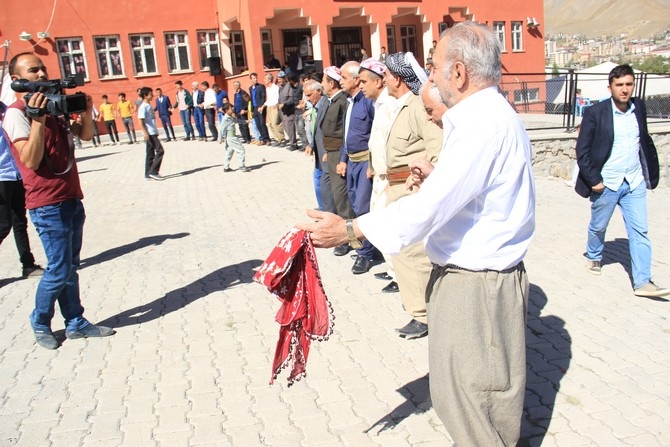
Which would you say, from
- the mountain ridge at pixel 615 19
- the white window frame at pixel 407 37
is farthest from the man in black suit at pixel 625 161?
the mountain ridge at pixel 615 19

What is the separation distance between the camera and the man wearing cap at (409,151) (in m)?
4.71

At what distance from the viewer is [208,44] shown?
2883 centimetres

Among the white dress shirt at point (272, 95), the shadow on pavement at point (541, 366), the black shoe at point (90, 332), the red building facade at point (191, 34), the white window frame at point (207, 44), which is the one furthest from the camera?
the white window frame at point (207, 44)

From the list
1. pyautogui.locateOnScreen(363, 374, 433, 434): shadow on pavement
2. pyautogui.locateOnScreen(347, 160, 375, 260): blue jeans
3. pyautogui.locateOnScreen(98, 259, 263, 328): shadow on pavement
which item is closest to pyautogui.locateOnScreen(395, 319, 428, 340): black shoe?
pyautogui.locateOnScreen(363, 374, 433, 434): shadow on pavement

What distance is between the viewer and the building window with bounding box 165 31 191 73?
28.3m

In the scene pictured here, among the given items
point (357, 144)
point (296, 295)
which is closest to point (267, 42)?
point (357, 144)

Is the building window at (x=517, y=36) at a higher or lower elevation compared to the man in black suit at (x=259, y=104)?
higher

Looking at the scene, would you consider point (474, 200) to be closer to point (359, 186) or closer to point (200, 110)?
point (359, 186)

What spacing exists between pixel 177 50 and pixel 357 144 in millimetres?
24030

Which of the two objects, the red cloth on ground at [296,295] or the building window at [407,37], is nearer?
the red cloth on ground at [296,295]

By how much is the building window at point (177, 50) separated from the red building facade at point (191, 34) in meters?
0.04

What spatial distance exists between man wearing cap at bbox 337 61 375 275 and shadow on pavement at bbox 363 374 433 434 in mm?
2580

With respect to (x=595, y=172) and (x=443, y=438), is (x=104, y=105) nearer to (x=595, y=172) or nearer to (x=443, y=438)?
(x=595, y=172)

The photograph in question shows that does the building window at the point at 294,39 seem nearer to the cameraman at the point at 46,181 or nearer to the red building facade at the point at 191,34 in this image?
the red building facade at the point at 191,34
